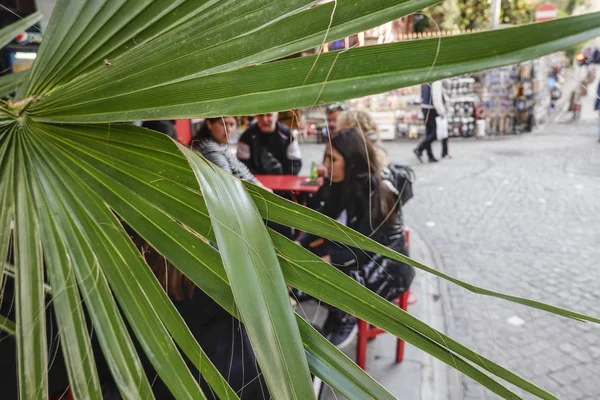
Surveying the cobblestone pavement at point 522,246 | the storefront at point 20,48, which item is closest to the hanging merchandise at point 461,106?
the cobblestone pavement at point 522,246

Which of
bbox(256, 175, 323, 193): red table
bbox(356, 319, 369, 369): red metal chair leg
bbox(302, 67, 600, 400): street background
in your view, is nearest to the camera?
bbox(356, 319, 369, 369): red metal chair leg

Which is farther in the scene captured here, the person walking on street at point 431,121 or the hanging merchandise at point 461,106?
the hanging merchandise at point 461,106

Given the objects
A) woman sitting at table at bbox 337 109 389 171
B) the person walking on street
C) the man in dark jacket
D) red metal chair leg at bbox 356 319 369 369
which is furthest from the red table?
the person walking on street

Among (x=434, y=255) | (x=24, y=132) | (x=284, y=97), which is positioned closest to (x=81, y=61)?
(x=24, y=132)

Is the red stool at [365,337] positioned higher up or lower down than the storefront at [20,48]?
lower down

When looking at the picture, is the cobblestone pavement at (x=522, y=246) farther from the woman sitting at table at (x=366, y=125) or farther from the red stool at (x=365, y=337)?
the woman sitting at table at (x=366, y=125)

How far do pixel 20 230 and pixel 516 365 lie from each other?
3.06 m

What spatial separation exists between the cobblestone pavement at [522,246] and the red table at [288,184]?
147 cm

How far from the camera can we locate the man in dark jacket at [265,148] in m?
4.55

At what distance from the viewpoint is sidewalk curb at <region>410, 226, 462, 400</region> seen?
2.84 metres

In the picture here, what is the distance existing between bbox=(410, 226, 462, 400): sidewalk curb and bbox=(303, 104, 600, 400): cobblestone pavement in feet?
0.18

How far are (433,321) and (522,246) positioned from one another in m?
1.84

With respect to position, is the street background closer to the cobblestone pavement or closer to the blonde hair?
the cobblestone pavement

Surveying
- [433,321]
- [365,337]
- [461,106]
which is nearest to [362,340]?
[365,337]
